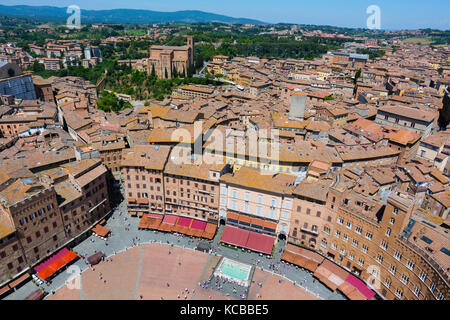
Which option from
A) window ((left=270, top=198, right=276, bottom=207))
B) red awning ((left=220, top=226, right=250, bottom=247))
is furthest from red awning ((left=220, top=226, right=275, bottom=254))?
window ((left=270, top=198, right=276, bottom=207))

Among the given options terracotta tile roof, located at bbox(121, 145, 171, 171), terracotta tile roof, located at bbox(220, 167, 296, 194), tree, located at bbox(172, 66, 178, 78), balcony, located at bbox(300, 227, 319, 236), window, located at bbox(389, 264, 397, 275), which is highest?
tree, located at bbox(172, 66, 178, 78)

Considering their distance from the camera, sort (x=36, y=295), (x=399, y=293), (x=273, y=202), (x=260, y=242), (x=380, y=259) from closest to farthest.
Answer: (x=399, y=293), (x=380, y=259), (x=36, y=295), (x=273, y=202), (x=260, y=242)

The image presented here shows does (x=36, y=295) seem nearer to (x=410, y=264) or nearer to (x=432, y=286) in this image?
(x=410, y=264)

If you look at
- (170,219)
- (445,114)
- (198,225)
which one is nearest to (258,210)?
(198,225)

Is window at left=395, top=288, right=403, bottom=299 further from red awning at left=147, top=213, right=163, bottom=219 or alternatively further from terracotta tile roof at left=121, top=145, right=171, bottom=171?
terracotta tile roof at left=121, top=145, right=171, bottom=171

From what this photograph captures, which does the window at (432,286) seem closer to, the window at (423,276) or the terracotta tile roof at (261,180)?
the window at (423,276)
